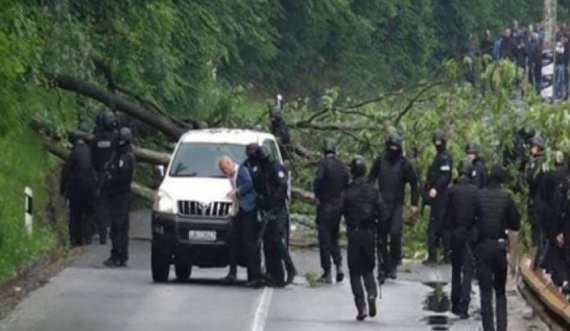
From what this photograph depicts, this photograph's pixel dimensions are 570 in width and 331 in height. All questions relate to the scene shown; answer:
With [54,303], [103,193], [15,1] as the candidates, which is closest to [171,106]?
[103,193]

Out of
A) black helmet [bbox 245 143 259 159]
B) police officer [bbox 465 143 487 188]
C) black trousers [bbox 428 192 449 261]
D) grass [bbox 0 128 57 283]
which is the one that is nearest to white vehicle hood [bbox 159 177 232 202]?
black helmet [bbox 245 143 259 159]

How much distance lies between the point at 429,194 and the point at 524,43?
92.7 feet

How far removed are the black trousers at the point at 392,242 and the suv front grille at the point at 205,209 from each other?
2.04 metres

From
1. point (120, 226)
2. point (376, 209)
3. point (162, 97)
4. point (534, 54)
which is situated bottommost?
point (120, 226)

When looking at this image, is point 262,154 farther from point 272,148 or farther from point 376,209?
point 376,209

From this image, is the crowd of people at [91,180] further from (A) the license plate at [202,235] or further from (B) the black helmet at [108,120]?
(A) the license plate at [202,235]

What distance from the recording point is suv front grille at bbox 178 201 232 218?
26.4 m

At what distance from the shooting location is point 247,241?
25859 millimetres

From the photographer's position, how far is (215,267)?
2733 cm

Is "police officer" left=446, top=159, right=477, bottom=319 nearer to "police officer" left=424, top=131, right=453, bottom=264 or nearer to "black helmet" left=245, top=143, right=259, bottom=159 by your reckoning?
"black helmet" left=245, top=143, right=259, bottom=159

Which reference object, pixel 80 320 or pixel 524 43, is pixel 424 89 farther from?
pixel 524 43

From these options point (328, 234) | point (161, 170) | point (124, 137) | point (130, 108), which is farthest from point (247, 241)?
point (130, 108)

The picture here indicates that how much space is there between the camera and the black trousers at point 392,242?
26.8 meters

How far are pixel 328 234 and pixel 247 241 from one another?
4.86 ft
